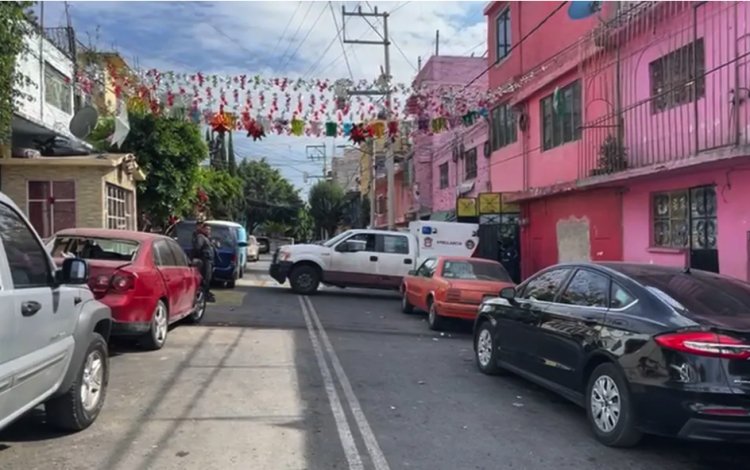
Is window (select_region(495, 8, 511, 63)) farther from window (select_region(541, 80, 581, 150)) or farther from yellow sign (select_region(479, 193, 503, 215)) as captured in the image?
yellow sign (select_region(479, 193, 503, 215))

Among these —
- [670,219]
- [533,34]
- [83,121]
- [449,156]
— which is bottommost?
[670,219]

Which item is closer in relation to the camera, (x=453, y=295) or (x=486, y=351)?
(x=486, y=351)

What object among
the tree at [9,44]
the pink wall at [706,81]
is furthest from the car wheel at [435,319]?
the tree at [9,44]

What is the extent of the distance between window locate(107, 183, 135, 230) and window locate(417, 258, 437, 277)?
851 centimetres

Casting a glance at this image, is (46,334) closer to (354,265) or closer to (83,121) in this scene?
(354,265)

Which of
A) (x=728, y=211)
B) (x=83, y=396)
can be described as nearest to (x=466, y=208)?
(x=728, y=211)

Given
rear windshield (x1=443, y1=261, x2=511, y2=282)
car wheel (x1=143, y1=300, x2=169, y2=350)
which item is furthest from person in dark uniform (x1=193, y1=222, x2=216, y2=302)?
rear windshield (x1=443, y1=261, x2=511, y2=282)

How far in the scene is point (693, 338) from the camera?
16.8ft

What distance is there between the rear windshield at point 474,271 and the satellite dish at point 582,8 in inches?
234

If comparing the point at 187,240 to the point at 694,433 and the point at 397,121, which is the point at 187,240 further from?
the point at 694,433

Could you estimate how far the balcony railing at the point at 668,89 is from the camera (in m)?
10.8

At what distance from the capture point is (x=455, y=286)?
1238 centimetres

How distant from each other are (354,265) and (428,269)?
5.00 m

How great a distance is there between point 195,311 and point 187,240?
279 inches
